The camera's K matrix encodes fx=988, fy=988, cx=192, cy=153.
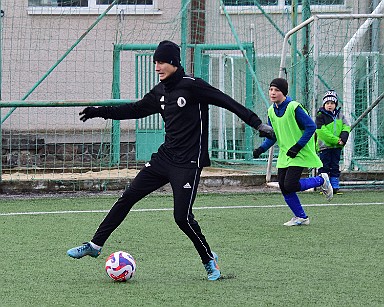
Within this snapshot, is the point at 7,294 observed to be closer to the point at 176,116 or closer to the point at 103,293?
the point at 103,293

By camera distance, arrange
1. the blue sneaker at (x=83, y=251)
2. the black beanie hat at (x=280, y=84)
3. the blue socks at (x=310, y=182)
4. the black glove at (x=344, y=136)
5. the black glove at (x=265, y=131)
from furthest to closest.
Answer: the black glove at (x=344, y=136) → the blue socks at (x=310, y=182) → the black beanie hat at (x=280, y=84) → the blue sneaker at (x=83, y=251) → the black glove at (x=265, y=131)

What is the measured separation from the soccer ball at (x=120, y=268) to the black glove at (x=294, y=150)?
3611 millimetres

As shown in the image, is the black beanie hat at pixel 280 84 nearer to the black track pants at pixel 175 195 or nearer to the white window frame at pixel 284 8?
the black track pants at pixel 175 195

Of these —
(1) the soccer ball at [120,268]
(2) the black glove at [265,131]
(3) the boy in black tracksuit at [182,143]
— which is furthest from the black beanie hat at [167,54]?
(1) the soccer ball at [120,268]

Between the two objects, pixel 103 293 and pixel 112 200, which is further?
pixel 112 200

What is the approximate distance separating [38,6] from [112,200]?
224 inches

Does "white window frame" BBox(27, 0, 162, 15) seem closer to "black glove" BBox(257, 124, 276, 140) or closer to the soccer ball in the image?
the soccer ball

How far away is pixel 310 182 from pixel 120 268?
14.9 ft

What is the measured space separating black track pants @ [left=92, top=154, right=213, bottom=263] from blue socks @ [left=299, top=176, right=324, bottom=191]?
3.61m

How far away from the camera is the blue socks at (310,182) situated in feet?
36.6

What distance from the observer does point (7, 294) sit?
267 inches

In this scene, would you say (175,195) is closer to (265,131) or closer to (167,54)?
(265,131)

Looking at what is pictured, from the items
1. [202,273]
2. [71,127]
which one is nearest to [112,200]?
[71,127]

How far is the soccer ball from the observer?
724 cm
